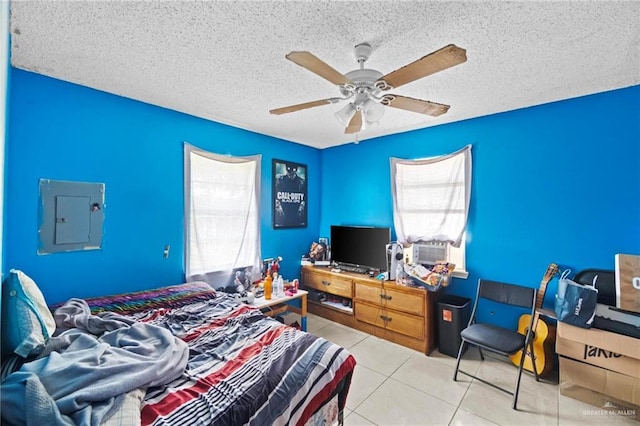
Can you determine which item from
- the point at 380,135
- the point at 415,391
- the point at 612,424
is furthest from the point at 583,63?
the point at 415,391

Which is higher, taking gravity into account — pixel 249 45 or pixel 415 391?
pixel 249 45

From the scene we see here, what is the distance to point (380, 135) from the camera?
3561 millimetres

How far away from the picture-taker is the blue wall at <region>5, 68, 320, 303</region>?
6.24 feet

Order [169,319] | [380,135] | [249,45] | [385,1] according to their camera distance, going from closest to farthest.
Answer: [385,1]
[249,45]
[169,319]
[380,135]

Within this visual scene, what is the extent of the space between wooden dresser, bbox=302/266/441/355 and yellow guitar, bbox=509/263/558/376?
31.8 inches

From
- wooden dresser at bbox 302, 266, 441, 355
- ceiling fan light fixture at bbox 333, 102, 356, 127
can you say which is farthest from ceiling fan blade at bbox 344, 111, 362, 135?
wooden dresser at bbox 302, 266, 441, 355

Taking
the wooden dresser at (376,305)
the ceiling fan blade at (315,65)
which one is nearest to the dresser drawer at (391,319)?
the wooden dresser at (376,305)

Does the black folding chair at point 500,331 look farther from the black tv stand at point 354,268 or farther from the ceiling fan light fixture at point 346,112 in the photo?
the ceiling fan light fixture at point 346,112

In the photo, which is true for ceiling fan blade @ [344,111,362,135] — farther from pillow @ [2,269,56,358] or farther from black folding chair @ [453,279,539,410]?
pillow @ [2,269,56,358]

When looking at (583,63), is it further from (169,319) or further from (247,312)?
(169,319)

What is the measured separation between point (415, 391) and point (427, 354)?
2.05 ft

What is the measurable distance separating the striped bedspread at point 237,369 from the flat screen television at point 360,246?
1691mm

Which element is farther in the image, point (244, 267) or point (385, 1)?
point (244, 267)

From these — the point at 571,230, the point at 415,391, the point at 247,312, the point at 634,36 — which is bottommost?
the point at 415,391
